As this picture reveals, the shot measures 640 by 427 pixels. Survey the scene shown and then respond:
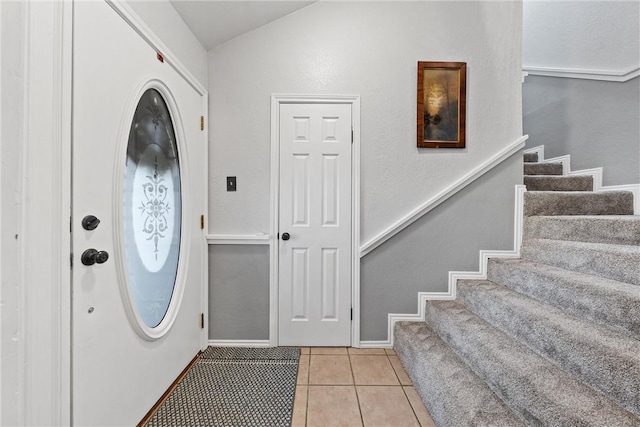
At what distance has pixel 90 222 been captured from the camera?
111 centimetres

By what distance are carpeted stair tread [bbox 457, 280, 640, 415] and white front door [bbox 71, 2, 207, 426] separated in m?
1.89

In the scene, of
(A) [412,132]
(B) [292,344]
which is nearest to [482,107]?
(A) [412,132]

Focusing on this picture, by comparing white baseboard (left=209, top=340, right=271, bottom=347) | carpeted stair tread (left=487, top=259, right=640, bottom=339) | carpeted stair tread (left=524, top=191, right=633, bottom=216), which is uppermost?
carpeted stair tread (left=524, top=191, right=633, bottom=216)

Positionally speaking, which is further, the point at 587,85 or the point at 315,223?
the point at 587,85

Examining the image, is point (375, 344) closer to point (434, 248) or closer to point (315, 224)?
point (434, 248)

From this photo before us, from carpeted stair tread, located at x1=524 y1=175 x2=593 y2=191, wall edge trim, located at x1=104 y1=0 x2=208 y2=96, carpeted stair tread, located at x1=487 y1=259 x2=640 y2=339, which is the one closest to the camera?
carpeted stair tread, located at x1=487 y1=259 x2=640 y2=339

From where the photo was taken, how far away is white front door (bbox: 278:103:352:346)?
2.29m

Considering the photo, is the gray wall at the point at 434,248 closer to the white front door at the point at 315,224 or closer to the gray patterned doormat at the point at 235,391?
the white front door at the point at 315,224

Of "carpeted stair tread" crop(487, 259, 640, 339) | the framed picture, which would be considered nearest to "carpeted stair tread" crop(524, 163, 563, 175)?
the framed picture

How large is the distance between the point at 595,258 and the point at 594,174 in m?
1.38

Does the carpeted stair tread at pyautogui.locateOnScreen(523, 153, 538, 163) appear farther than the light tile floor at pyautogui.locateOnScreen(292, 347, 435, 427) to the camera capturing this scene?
Yes

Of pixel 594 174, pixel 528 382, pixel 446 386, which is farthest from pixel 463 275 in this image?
pixel 594 174

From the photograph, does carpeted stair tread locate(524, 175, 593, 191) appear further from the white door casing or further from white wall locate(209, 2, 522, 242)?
the white door casing

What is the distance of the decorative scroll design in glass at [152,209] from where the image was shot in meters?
1.42
